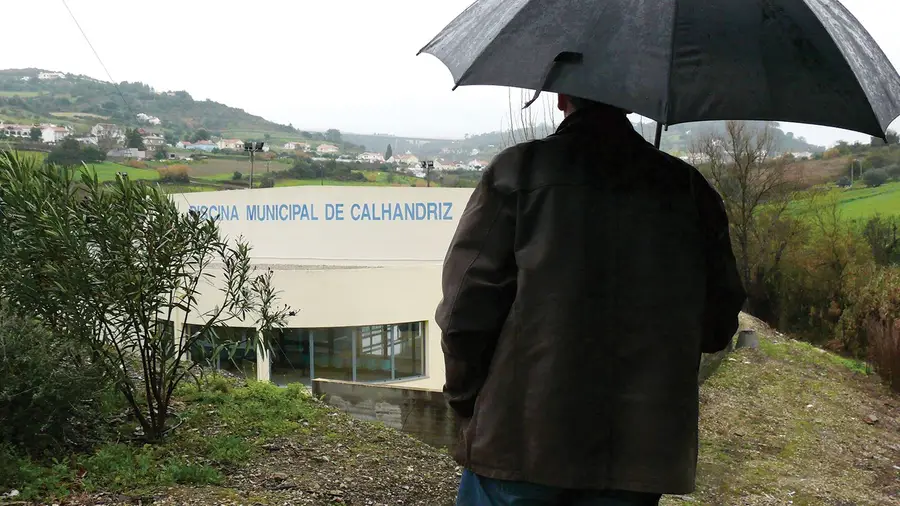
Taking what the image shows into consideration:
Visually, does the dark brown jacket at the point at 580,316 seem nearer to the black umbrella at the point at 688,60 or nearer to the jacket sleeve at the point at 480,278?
the jacket sleeve at the point at 480,278

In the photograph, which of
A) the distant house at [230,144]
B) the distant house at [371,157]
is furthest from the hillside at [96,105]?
the distant house at [371,157]

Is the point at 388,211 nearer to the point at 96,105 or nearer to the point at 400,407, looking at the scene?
the point at 96,105

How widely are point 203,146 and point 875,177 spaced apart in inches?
806

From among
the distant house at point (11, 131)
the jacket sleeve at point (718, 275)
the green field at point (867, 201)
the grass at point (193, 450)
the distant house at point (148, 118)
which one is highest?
the distant house at point (148, 118)

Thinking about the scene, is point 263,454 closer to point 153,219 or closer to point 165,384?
point 165,384

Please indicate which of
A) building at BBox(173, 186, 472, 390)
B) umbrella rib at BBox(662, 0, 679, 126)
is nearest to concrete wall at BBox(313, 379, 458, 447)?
umbrella rib at BBox(662, 0, 679, 126)

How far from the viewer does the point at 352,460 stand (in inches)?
182

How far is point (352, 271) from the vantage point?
18000mm

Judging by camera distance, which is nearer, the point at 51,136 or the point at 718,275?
the point at 718,275

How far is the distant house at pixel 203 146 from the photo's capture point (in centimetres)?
2282

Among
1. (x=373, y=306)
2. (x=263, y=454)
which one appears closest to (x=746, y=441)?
(x=263, y=454)

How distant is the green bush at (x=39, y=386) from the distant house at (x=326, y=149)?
27.6 meters

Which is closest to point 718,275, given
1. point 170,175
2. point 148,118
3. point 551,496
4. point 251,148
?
point 551,496

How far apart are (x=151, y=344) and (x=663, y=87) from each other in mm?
3663
